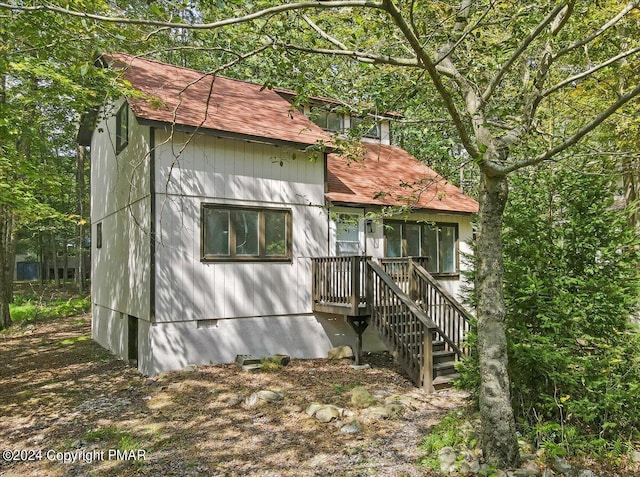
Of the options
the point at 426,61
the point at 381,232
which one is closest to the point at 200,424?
the point at 426,61

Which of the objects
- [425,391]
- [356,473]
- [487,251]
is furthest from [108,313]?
[487,251]

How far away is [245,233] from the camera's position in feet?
29.8

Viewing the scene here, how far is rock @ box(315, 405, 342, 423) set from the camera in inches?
234

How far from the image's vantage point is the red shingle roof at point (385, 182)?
34.7 ft

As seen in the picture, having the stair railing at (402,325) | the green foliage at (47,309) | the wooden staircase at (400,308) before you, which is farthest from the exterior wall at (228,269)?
the green foliage at (47,309)

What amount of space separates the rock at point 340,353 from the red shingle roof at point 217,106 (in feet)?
14.9

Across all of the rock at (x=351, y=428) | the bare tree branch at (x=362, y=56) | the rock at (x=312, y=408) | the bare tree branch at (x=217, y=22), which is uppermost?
the bare tree branch at (x=362, y=56)

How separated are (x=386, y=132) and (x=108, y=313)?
390 inches

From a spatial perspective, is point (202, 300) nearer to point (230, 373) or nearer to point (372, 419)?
point (230, 373)

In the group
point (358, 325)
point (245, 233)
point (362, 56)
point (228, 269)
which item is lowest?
point (358, 325)

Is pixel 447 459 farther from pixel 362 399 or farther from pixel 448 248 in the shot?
pixel 448 248

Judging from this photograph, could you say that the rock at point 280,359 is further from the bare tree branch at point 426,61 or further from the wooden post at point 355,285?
the bare tree branch at point 426,61

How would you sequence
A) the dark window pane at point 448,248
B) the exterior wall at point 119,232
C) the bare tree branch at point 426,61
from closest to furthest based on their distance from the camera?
the bare tree branch at point 426,61
the exterior wall at point 119,232
the dark window pane at point 448,248

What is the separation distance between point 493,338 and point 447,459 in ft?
4.39
